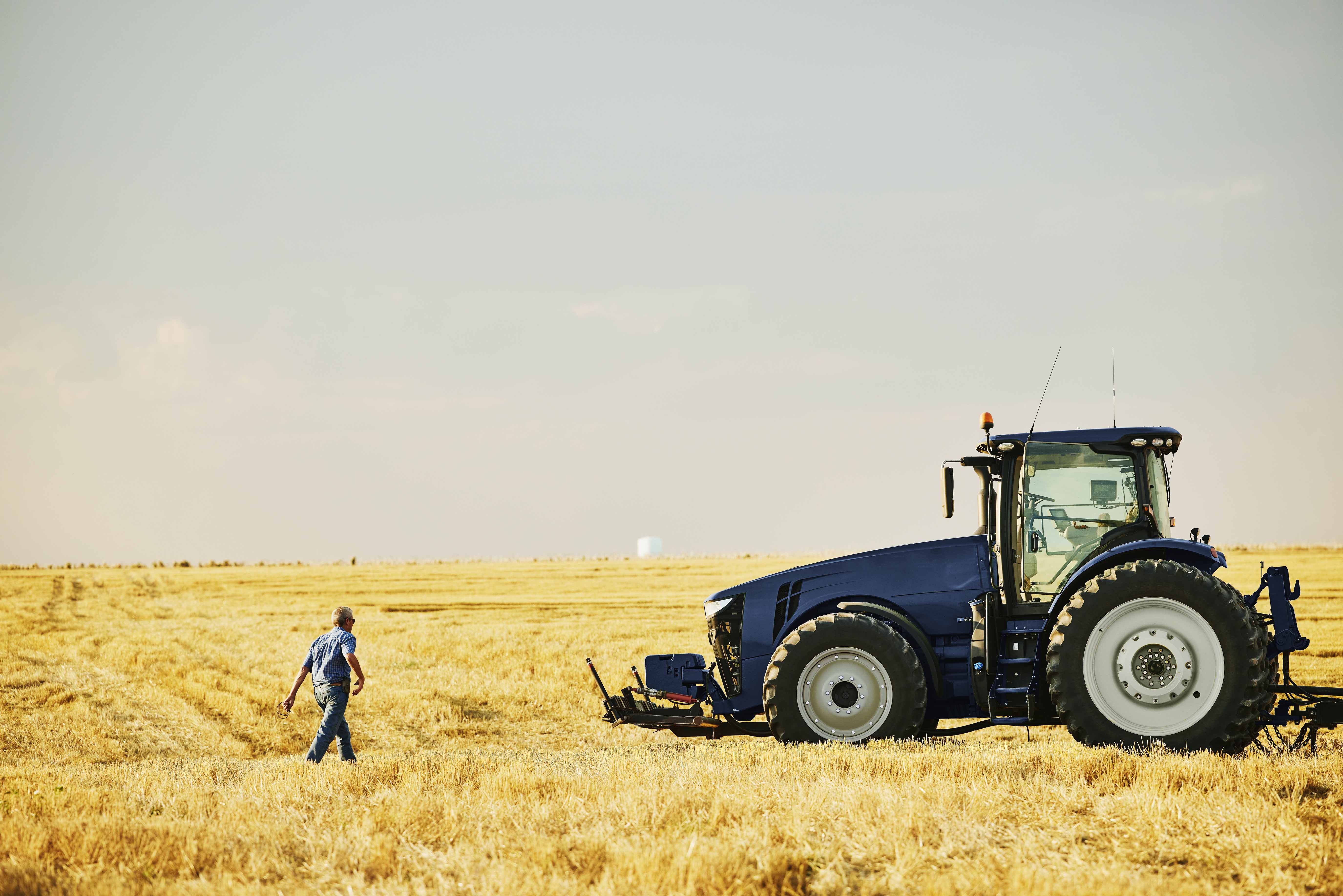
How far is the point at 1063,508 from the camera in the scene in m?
9.91

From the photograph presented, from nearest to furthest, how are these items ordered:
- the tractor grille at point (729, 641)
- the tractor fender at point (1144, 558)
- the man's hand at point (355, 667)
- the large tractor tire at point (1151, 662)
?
the large tractor tire at point (1151, 662) < the tractor fender at point (1144, 558) < the man's hand at point (355, 667) < the tractor grille at point (729, 641)

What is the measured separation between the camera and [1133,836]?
647 centimetres

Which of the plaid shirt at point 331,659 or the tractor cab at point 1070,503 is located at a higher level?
the tractor cab at point 1070,503

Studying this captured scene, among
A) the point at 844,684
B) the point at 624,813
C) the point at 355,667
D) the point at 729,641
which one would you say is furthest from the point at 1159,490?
the point at 355,667

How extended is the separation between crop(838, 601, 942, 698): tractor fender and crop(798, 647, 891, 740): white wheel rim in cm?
44

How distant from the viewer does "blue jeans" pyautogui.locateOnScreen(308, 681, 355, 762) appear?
10.6 metres

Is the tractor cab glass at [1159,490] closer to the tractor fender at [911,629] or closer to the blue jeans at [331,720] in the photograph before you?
the tractor fender at [911,629]

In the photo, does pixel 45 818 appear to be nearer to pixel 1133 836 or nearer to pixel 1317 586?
pixel 1133 836

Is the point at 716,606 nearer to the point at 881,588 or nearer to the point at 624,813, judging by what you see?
the point at 881,588

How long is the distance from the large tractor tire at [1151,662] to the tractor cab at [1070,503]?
782mm

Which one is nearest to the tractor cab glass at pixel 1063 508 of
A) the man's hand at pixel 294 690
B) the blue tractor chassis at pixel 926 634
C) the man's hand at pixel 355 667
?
the blue tractor chassis at pixel 926 634

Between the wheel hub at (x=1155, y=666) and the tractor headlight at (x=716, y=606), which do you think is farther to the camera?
the tractor headlight at (x=716, y=606)

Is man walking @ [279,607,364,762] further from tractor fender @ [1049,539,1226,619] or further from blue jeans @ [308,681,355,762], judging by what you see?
tractor fender @ [1049,539,1226,619]

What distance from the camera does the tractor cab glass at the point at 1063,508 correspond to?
9.82 metres
